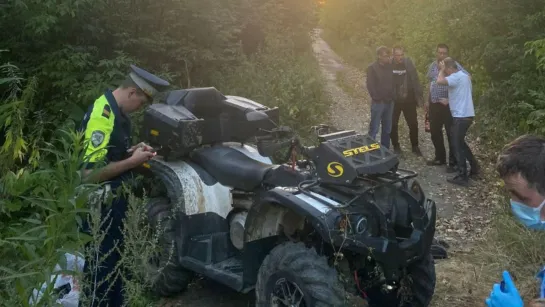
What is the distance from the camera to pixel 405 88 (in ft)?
32.6

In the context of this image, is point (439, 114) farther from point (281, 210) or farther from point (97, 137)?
point (97, 137)

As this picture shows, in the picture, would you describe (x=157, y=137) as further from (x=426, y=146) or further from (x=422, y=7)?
(x=422, y=7)

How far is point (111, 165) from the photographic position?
434cm

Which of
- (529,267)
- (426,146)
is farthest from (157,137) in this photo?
(426,146)

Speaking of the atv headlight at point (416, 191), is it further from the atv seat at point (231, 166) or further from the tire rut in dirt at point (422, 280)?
the atv seat at point (231, 166)

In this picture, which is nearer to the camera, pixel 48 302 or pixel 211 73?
pixel 48 302

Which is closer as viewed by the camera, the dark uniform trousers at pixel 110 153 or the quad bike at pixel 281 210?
the quad bike at pixel 281 210

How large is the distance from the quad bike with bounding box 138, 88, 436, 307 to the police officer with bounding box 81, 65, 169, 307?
397mm

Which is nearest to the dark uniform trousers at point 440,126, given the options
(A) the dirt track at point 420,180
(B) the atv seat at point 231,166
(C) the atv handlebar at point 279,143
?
(A) the dirt track at point 420,180

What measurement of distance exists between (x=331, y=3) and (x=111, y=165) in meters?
25.3

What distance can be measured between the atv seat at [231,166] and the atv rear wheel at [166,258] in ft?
1.73

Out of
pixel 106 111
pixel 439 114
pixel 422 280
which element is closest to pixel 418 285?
pixel 422 280

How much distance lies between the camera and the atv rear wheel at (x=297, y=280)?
3.79 metres

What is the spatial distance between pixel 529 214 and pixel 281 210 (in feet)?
6.39
